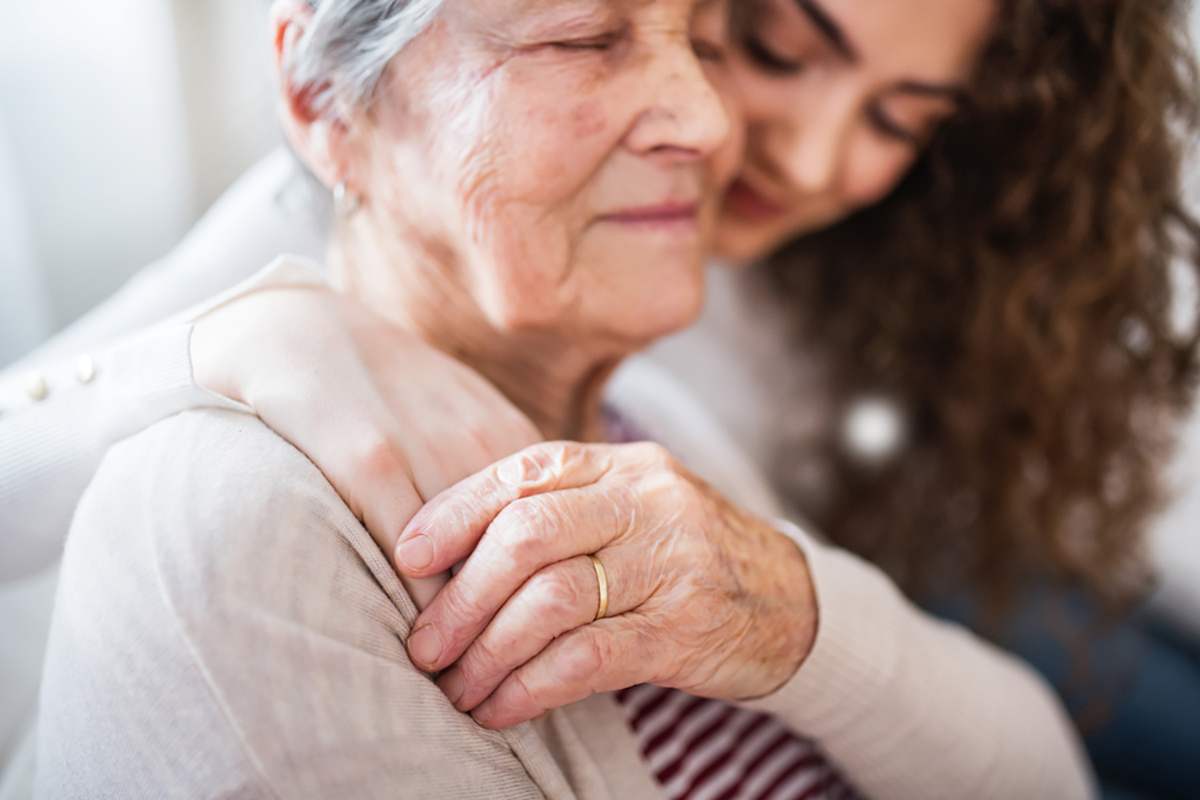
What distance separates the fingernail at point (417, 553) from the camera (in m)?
0.63

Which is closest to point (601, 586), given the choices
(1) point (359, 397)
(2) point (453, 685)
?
(2) point (453, 685)

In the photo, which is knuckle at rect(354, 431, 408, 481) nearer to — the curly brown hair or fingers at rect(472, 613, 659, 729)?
fingers at rect(472, 613, 659, 729)

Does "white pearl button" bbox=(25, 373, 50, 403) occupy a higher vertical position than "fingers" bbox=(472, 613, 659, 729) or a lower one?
higher

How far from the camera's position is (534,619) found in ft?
2.02

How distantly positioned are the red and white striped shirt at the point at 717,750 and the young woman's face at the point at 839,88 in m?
0.67

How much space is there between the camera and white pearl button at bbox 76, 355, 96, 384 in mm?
785

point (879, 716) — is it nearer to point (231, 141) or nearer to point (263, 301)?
point (263, 301)

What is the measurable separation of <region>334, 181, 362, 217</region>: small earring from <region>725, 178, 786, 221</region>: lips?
23.3 inches

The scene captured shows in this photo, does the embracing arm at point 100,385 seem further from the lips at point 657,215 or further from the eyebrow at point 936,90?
the eyebrow at point 936,90

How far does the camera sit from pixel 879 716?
0.90 m

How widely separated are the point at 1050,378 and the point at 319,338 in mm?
1122

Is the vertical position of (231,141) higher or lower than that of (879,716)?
higher

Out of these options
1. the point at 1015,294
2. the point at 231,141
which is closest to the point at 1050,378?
the point at 1015,294

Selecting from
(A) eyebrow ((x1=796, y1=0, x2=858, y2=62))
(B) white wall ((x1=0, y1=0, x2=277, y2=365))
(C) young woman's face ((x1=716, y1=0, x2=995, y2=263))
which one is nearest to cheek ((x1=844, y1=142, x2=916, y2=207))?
(C) young woman's face ((x1=716, y1=0, x2=995, y2=263))
